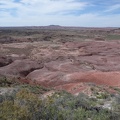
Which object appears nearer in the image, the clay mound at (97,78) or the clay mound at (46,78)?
the clay mound at (97,78)

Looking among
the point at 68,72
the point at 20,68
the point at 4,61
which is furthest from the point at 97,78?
the point at 4,61

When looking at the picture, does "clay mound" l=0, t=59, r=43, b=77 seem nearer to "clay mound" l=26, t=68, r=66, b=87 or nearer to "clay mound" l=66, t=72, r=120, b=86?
"clay mound" l=26, t=68, r=66, b=87

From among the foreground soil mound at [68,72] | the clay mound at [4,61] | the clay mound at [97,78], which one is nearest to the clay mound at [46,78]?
the foreground soil mound at [68,72]

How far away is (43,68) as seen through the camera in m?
31.9

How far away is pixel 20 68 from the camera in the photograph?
31203 mm

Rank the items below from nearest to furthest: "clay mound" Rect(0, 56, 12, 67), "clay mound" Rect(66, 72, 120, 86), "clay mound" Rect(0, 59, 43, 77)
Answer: "clay mound" Rect(66, 72, 120, 86) < "clay mound" Rect(0, 59, 43, 77) < "clay mound" Rect(0, 56, 12, 67)

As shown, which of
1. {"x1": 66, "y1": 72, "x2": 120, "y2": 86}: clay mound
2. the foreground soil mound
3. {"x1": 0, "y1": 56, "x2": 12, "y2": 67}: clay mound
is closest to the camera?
the foreground soil mound

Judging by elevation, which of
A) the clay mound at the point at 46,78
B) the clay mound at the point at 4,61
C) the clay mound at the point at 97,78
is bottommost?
the clay mound at the point at 4,61

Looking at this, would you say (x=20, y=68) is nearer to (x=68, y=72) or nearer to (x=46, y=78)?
(x=46, y=78)

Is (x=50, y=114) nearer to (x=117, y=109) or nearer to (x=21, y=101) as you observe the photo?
(x=21, y=101)

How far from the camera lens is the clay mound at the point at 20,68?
29344 mm

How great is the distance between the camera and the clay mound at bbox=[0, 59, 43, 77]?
29344 mm

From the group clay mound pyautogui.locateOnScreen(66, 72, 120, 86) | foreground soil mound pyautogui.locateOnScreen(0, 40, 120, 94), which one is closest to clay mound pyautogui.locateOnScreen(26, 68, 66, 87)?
foreground soil mound pyautogui.locateOnScreen(0, 40, 120, 94)

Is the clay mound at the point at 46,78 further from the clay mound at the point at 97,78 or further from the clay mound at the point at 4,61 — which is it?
the clay mound at the point at 4,61
